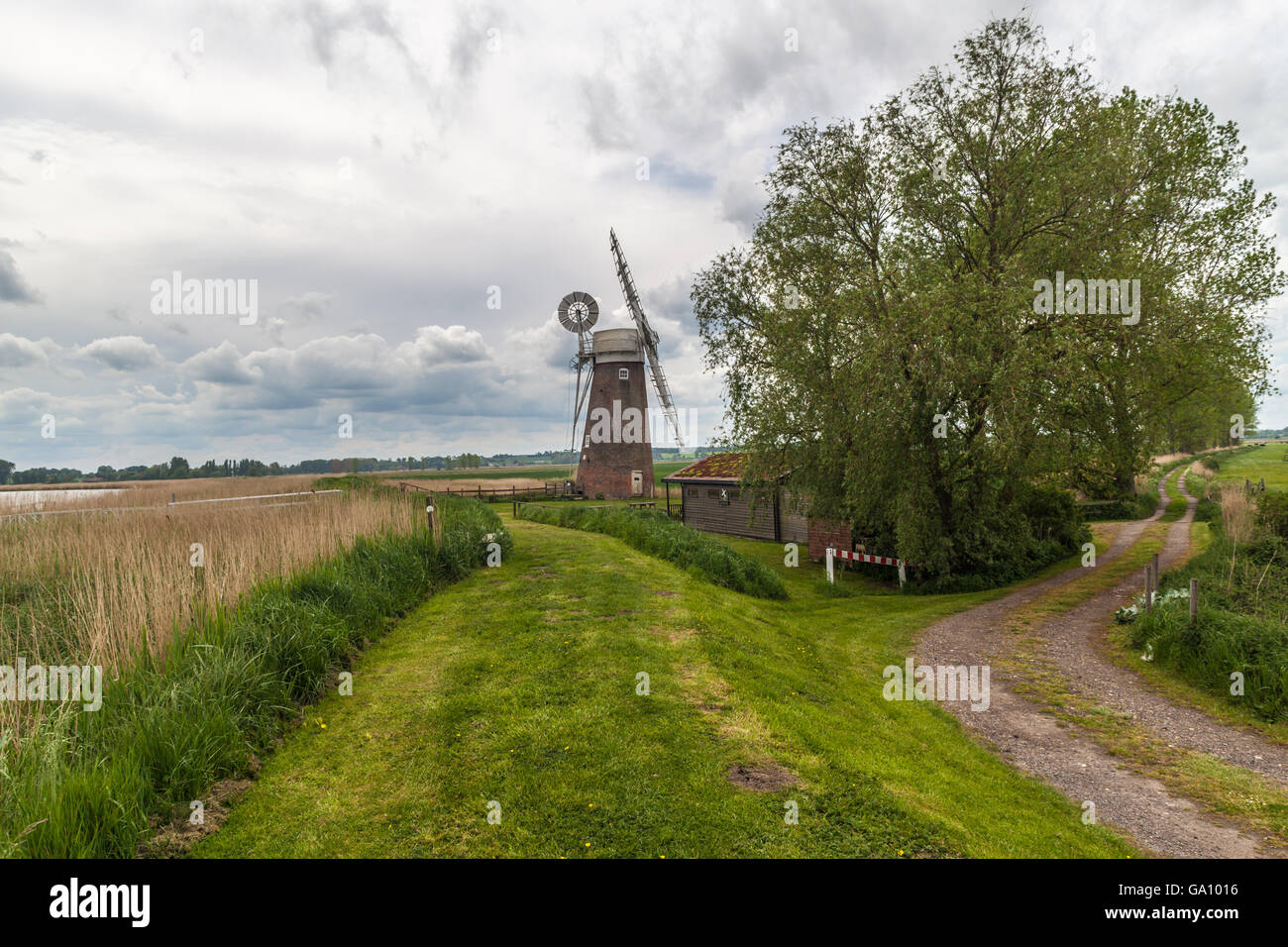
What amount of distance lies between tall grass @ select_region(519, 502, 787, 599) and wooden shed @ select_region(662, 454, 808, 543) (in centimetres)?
561

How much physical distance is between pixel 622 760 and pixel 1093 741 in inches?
258

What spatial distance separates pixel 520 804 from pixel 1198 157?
2836 cm

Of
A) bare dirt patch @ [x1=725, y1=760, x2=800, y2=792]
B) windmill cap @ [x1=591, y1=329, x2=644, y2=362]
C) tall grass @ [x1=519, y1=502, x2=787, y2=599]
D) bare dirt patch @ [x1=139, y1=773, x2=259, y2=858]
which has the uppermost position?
windmill cap @ [x1=591, y1=329, x2=644, y2=362]

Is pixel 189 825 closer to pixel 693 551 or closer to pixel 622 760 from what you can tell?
pixel 622 760

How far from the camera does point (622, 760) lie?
568cm

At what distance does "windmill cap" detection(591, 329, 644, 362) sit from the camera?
1783 inches

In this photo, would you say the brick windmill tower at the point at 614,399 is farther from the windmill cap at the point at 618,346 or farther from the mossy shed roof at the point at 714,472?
the mossy shed roof at the point at 714,472

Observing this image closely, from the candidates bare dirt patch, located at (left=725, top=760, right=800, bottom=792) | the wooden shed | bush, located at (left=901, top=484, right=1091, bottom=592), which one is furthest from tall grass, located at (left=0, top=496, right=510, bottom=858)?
the wooden shed

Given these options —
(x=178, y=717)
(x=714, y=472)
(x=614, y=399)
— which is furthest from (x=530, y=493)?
(x=178, y=717)

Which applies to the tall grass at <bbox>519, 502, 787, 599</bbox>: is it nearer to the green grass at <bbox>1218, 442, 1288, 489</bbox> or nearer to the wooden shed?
the wooden shed

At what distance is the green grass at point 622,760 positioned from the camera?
463cm

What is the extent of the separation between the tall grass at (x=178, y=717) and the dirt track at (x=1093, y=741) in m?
8.40

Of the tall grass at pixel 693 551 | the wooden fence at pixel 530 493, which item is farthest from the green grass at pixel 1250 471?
the wooden fence at pixel 530 493
